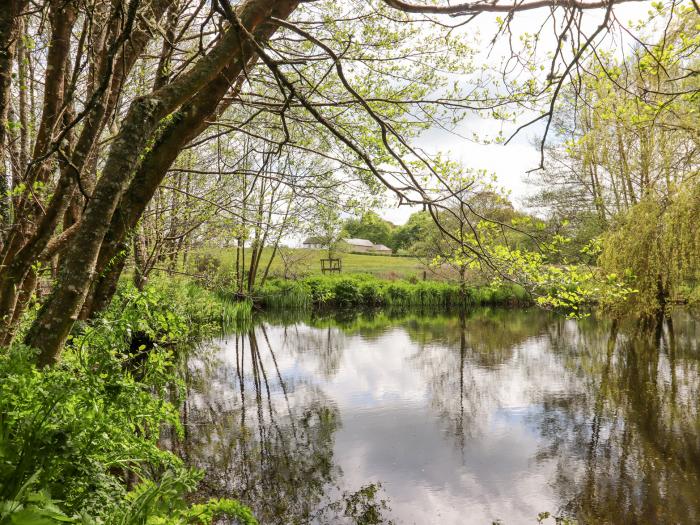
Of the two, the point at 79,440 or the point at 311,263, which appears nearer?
the point at 79,440

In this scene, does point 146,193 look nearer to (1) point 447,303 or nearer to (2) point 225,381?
(2) point 225,381

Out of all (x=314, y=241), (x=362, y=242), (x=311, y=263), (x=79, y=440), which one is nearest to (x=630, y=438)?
(x=79, y=440)

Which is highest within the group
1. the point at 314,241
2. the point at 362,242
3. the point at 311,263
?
the point at 362,242

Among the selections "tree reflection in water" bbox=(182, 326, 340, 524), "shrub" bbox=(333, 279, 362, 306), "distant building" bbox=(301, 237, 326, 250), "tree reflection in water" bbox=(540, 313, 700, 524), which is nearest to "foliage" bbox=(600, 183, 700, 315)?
"tree reflection in water" bbox=(540, 313, 700, 524)

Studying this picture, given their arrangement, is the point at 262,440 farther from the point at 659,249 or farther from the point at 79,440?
the point at 659,249

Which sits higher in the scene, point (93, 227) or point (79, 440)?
point (93, 227)

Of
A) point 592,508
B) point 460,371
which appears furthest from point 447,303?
point 592,508

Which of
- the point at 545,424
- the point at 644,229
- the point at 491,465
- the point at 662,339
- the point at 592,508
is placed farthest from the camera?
the point at 662,339

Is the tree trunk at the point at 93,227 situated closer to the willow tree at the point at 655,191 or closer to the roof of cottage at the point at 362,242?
the willow tree at the point at 655,191

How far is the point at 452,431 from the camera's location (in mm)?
6941

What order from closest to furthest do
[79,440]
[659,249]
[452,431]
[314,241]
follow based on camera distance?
[79,440] → [452,431] → [659,249] → [314,241]

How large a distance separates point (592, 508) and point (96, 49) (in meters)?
6.00

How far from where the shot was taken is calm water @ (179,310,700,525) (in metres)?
4.82

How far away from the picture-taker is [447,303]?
24891 millimetres
